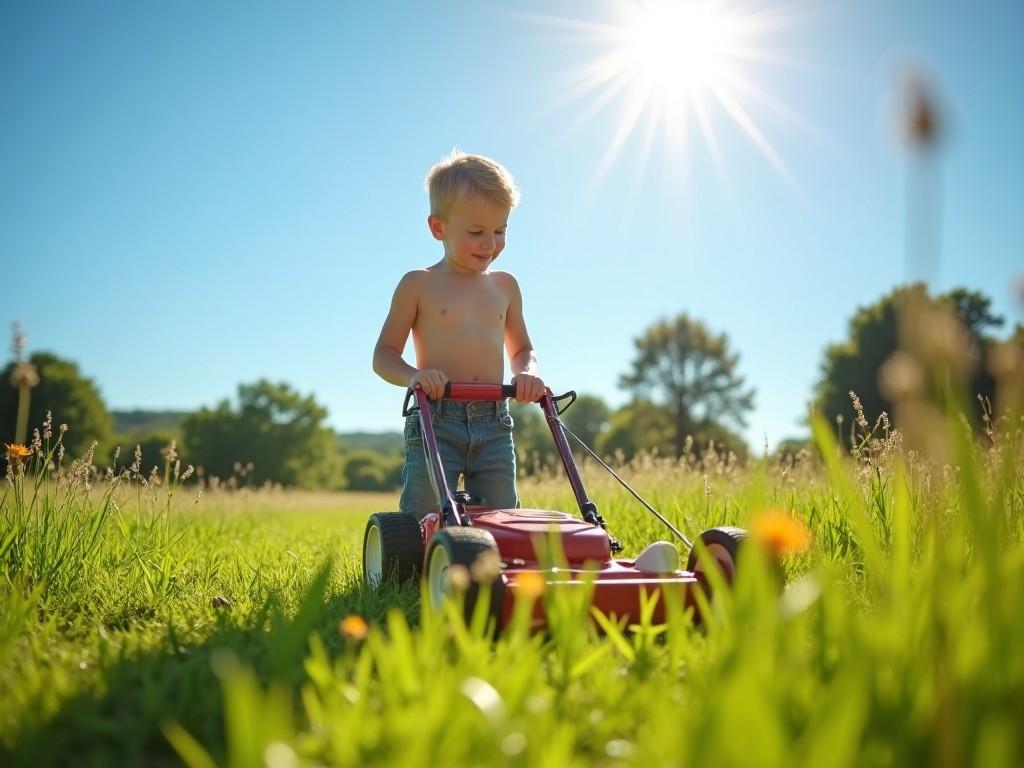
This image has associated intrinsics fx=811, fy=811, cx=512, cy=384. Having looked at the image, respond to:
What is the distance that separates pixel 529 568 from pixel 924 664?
5.26 feet

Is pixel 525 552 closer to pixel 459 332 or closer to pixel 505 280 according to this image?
pixel 459 332

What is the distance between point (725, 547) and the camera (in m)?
3.04

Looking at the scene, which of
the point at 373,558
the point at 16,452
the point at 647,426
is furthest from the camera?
the point at 647,426

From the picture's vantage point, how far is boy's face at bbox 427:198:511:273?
14.0 ft

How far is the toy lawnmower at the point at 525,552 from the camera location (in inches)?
105

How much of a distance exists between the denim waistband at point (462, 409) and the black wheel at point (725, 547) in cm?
160

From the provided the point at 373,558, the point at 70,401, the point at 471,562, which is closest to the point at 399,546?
the point at 373,558

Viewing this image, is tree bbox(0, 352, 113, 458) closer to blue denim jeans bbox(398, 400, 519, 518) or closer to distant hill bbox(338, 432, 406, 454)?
blue denim jeans bbox(398, 400, 519, 518)

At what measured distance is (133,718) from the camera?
1908 millimetres

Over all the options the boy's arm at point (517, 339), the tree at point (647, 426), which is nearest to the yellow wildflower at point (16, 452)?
the boy's arm at point (517, 339)

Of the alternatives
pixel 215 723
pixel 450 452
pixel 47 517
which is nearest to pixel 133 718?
pixel 215 723

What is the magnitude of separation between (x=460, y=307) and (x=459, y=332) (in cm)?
14

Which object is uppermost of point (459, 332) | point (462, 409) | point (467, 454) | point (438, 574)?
point (459, 332)

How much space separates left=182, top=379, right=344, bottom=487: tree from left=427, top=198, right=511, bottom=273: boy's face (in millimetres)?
49209
